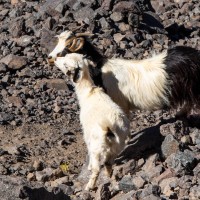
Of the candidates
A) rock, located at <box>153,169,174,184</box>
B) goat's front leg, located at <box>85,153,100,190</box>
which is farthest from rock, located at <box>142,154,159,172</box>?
goat's front leg, located at <box>85,153,100,190</box>

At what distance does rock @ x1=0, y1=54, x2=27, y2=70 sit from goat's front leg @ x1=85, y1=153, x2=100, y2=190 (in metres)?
3.84

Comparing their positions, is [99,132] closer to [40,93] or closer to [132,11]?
[40,93]

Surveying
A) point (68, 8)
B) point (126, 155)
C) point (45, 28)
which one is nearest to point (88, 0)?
point (68, 8)

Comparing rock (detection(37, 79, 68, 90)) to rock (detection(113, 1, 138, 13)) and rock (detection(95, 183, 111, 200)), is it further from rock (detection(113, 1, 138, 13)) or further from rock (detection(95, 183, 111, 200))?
rock (detection(95, 183, 111, 200))

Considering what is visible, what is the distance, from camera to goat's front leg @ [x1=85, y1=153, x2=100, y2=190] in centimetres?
811

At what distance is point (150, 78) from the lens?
9.28 meters

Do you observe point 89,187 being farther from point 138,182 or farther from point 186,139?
point 186,139

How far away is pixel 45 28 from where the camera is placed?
12617 millimetres

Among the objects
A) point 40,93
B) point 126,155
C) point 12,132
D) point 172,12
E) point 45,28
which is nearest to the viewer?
point 126,155

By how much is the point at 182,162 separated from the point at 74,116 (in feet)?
10.2

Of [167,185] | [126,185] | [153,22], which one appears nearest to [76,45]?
[126,185]

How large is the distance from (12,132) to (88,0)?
4.41 m

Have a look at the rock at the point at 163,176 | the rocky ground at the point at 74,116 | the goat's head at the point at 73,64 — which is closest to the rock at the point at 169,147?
the rocky ground at the point at 74,116

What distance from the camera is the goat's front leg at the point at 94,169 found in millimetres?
8109
